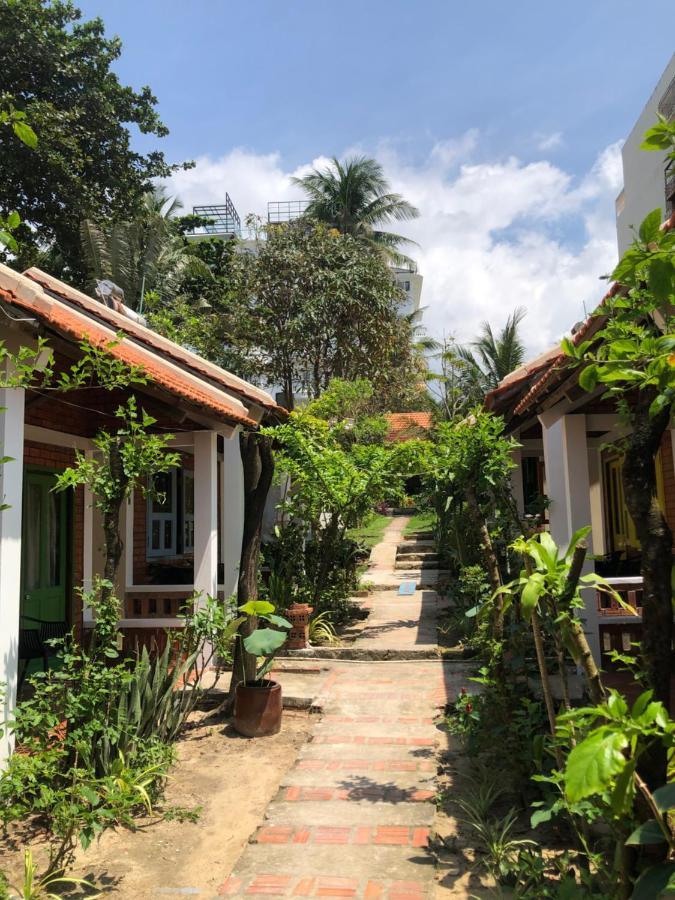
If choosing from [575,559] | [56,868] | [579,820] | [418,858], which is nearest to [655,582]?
[575,559]

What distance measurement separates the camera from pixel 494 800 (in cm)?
417

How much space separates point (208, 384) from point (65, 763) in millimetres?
4963

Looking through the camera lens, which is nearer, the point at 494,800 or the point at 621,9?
the point at 494,800

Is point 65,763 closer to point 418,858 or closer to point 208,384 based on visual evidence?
point 418,858

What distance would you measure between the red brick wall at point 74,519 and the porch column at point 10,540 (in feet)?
10.3

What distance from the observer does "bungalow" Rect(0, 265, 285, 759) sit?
15.1ft

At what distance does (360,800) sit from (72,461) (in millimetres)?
5581

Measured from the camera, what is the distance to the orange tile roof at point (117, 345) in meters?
4.57

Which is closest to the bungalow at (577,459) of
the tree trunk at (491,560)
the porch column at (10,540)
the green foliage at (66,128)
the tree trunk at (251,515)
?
the tree trunk at (491,560)

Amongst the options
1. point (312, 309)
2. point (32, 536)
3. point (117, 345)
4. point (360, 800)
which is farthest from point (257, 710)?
point (312, 309)

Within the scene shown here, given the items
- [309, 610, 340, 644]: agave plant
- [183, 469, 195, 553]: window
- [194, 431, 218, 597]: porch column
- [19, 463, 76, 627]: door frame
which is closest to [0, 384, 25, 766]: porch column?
[194, 431, 218, 597]: porch column

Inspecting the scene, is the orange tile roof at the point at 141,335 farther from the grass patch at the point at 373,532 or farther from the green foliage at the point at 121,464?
the grass patch at the point at 373,532

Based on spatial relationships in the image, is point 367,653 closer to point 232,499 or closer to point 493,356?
point 232,499

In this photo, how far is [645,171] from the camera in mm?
16953
